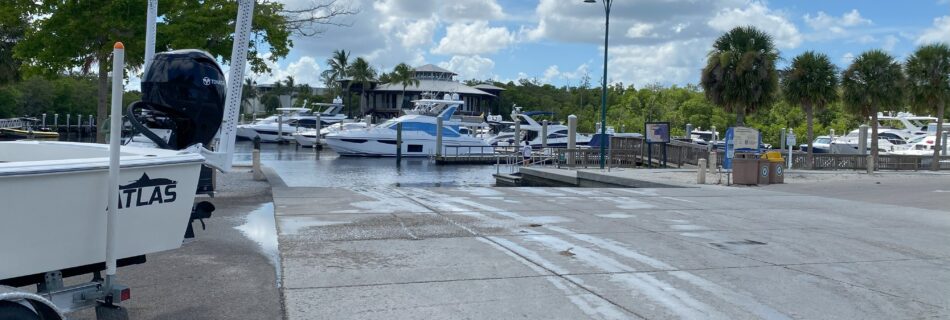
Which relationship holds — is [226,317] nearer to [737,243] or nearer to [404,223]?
[404,223]

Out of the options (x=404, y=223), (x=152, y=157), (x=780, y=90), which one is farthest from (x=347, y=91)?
(x=152, y=157)

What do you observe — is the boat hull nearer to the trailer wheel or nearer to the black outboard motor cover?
the trailer wheel

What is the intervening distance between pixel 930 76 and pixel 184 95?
34.5 metres

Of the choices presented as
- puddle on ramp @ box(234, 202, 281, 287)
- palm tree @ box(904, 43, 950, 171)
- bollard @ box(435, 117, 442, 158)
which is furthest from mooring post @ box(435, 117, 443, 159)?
puddle on ramp @ box(234, 202, 281, 287)

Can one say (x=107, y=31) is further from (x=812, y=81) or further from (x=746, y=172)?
(x=812, y=81)

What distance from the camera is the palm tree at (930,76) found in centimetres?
3434

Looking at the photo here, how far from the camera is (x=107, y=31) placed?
54.6 ft

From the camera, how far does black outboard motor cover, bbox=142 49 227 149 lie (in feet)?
26.6

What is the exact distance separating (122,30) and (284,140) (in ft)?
160

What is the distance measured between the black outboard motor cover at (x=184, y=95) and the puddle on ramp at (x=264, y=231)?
1.62 metres

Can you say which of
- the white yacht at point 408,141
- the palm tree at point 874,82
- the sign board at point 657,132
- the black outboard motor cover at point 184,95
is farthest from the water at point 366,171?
the black outboard motor cover at point 184,95

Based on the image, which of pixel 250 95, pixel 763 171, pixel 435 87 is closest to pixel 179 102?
pixel 763 171

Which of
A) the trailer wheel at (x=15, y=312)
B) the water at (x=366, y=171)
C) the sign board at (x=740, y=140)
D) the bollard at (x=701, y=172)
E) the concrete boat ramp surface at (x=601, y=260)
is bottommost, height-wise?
the water at (x=366, y=171)

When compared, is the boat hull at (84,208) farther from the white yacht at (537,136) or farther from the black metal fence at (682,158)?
the white yacht at (537,136)
